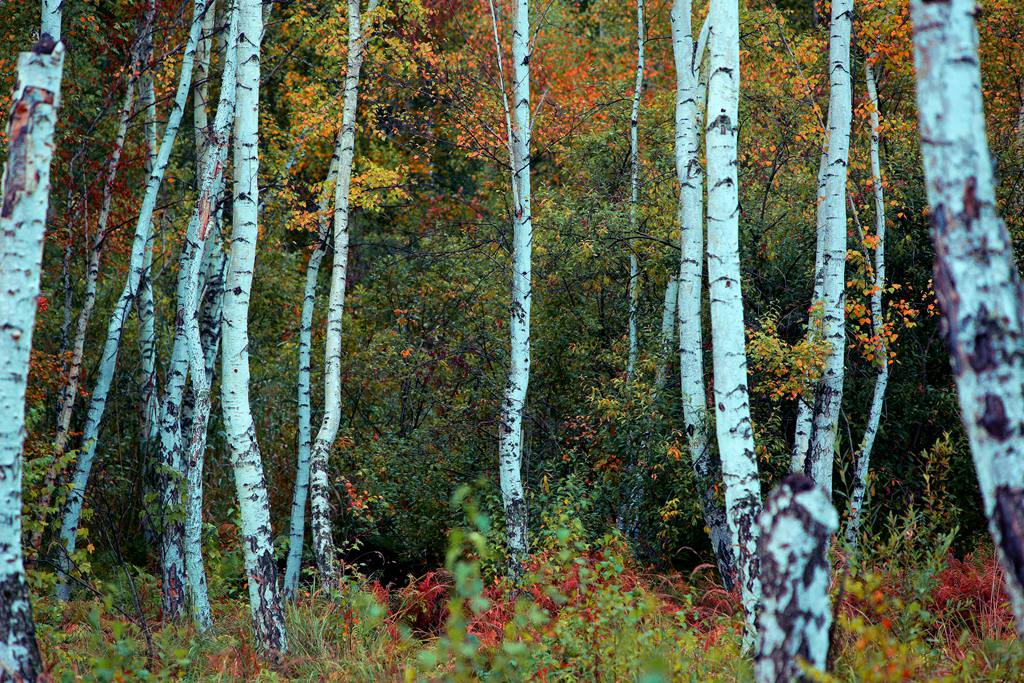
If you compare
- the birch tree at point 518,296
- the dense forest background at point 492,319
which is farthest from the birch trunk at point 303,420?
the birch tree at point 518,296

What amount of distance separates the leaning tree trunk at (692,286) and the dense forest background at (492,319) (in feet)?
1.22

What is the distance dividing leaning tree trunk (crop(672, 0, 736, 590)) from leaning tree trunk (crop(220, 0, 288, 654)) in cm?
401

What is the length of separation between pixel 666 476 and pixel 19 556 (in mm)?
7155

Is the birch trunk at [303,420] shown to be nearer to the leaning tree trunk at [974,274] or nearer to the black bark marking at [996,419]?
the leaning tree trunk at [974,274]

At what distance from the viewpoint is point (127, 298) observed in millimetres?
10086

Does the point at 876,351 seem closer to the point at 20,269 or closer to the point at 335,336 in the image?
the point at 335,336

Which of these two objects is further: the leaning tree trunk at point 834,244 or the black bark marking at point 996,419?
the leaning tree trunk at point 834,244

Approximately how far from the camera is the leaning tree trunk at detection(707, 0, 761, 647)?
577 centimetres

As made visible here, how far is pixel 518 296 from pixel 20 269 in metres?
5.28

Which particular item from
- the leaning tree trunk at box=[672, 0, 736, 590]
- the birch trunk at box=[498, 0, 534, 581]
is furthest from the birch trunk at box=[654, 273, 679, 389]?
the birch trunk at box=[498, 0, 534, 581]

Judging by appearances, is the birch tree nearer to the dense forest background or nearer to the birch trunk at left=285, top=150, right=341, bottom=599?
the dense forest background

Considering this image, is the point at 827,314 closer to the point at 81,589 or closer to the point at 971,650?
the point at 971,650

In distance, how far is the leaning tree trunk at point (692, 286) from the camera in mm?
8828

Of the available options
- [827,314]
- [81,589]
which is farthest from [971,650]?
[81,589]
